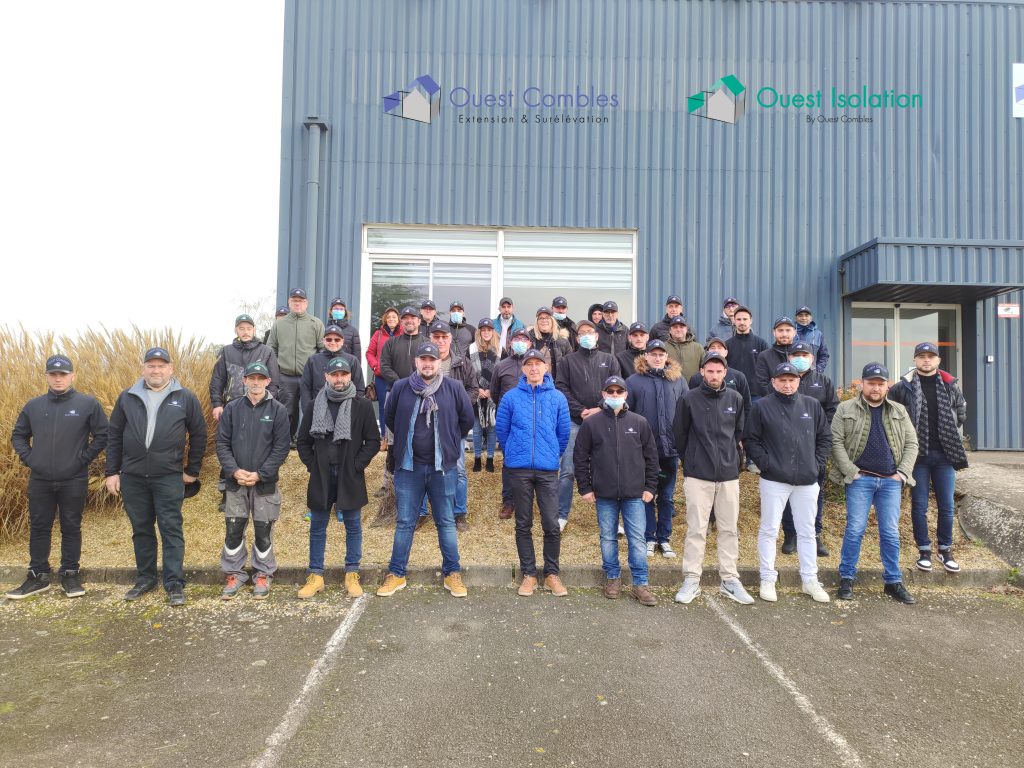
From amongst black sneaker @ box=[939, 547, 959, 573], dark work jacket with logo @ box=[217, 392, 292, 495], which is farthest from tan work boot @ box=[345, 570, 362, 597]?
black sneaker @ box=[939, 547, 959, 573]

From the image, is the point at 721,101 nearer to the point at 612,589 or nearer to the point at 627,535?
the point at 627,535

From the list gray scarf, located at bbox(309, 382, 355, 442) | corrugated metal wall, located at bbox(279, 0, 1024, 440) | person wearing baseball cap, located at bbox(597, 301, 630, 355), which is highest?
corrugated metal wall, located at bbox(279, 0, 1024, 440)

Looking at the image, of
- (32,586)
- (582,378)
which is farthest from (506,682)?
(32,586)

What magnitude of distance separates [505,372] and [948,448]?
4.24m

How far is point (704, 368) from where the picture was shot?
530 centimetres

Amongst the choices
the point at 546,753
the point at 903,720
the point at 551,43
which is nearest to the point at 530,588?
the point at 546,753

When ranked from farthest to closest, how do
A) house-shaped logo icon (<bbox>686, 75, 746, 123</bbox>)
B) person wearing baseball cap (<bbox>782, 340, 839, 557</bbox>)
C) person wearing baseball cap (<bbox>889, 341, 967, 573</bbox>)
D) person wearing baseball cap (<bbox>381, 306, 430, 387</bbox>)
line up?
house-shaped logo icon (<bbox>686, 75, 746, 123</bbox>) → person wearing baseball cap (<bbox>381, 306, 430, 387</bbox>) → person wearing baseball cap (<bbox>782, 340, 839, 557</bbox>) → person wearing baseball cap (<bbox>889, 341, 967, 573</bbox>)

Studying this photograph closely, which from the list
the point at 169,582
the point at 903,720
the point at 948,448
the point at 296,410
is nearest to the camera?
the point at 903,720

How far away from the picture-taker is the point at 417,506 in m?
5.31

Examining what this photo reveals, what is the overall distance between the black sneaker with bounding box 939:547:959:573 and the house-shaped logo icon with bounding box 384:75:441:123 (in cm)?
961

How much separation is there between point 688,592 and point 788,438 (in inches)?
60.2

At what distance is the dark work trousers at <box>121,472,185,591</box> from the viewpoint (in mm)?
5152

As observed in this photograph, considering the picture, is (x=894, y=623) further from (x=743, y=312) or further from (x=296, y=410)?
(x=296, y=410)

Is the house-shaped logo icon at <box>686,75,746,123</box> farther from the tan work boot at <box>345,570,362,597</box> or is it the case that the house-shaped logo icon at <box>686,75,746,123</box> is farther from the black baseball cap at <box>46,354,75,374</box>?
the black baseball cap at <box>46,354,75,374</box>
